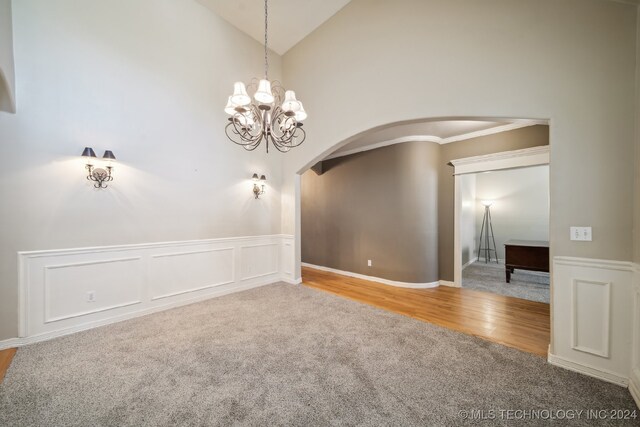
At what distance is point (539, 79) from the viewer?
2.19 meters

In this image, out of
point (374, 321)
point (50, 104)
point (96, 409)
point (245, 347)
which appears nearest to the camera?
point (96, 409)

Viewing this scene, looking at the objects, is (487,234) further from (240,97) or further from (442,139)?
(240,97)

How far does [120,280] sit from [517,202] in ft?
29.9

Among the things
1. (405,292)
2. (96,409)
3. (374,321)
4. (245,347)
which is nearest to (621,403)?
(374,321)

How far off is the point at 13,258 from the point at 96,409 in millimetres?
1997

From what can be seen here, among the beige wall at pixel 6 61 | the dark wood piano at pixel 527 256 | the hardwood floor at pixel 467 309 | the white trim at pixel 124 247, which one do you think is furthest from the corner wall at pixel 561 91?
the beige wall at pixel 6 61

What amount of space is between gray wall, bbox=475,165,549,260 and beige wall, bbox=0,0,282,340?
699 centimetres

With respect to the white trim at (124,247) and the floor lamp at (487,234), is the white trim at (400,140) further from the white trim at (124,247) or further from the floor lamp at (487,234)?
the floor lamp at (487,234)

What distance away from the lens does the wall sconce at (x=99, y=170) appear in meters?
2.74

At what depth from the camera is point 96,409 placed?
1606 millimetres

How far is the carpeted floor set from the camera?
1.57 m

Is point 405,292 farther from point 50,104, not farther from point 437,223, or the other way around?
point 50,104

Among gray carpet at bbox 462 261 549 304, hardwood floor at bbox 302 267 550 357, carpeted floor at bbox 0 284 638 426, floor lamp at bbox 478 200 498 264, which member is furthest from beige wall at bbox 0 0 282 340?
floor lamp at bbox 478 200 498 264

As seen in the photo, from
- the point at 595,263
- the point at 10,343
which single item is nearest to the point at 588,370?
the point at 595,263
